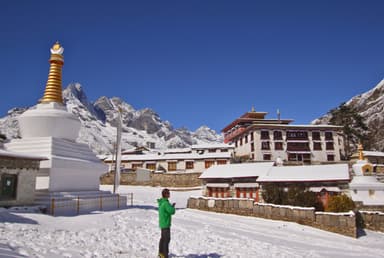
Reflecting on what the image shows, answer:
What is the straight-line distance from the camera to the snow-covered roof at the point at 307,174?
23209 millimetres

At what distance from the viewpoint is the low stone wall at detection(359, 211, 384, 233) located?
19266 mm

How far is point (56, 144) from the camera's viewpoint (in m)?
17.6

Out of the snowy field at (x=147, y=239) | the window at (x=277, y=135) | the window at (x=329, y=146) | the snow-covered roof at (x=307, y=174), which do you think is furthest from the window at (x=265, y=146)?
the snowy field at (x=147, y=239)

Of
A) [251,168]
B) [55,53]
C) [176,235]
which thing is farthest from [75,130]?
[251,168]

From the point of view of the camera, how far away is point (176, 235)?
1213cm

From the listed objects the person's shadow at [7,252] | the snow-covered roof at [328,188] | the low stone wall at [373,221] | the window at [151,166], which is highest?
the window at [151,166]

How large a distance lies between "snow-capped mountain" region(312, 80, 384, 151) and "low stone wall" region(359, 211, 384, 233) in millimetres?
49320

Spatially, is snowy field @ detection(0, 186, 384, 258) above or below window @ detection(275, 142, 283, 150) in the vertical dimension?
below

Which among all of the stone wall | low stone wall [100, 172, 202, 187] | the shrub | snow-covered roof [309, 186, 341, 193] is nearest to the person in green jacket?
the stone wall

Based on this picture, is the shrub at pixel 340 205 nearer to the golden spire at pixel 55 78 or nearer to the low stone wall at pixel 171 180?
the golden spire at pixel 55 78

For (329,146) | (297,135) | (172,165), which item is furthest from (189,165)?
(329,146)

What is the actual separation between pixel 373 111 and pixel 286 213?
75.1 m

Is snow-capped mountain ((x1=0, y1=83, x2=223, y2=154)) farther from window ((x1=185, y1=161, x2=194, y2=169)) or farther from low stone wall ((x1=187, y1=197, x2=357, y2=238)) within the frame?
low stone wall ((x1=187, y1=197, x2=357, y2=238))

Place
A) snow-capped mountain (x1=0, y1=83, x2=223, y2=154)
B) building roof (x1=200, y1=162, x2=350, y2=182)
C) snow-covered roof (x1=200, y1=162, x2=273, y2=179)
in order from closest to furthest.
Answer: building roof (x1=200, y1=162, x2=350, y2=182)
snow-covered roof (x1=200, y1=162, x2=273, y2=179)
snow-capped mountain (x1=0, y1=83, x2=223, y2=154)
